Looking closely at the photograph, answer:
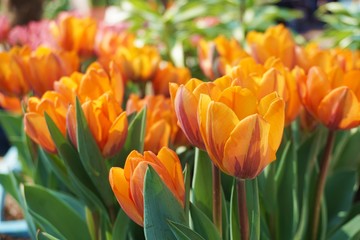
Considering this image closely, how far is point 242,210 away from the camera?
1.88 feet

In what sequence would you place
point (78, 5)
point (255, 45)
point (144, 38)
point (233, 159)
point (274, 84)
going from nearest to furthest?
point (233, 159), point (274, 84), point (255, 45), point (144, 38), point (78, 5)

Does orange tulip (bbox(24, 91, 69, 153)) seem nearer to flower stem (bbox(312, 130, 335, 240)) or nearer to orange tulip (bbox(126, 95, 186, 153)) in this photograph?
orange tulip (bbox(126, 95, 186, 153))

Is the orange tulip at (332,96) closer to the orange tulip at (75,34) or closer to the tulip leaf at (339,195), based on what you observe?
the tulip leaf at (339,195)

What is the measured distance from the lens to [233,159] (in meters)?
0.51

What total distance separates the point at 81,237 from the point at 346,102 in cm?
37

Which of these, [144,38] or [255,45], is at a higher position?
[255,45]

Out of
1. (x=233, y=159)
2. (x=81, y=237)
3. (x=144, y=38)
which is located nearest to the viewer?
(x=233, y=159)

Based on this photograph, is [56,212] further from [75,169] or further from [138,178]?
[138,178]

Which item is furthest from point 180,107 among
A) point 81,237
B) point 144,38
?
point 144,38

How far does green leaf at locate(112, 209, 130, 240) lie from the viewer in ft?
2.21

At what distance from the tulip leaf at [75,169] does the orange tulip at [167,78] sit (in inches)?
13.2

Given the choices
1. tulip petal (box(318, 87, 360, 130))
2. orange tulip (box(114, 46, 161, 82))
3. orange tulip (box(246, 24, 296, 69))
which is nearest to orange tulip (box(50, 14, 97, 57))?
orange tulip (box(114, 46, 161, 82))

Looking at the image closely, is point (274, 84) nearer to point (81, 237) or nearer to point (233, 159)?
point (233, 159)

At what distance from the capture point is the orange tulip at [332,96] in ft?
2.15
